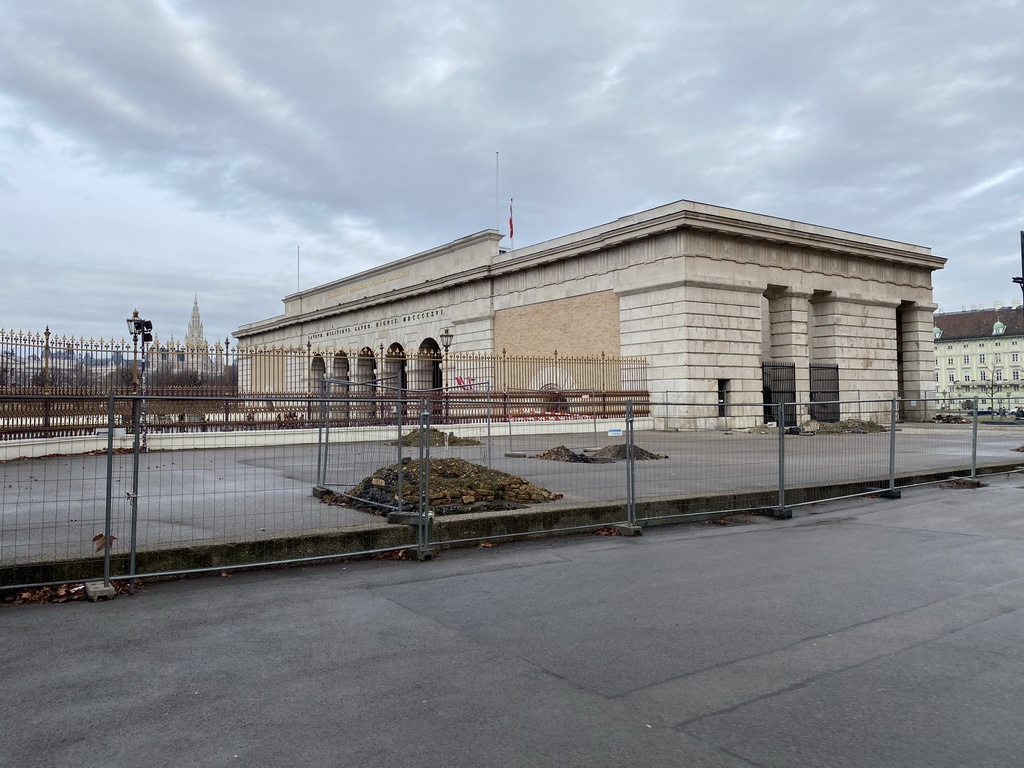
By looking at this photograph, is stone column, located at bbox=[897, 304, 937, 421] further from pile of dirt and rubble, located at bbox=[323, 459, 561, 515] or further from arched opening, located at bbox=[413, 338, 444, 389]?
pile of dirt and rubble, located at bbox=[323, 459, 561, 515]

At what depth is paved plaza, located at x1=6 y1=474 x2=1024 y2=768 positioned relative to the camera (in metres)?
3.25

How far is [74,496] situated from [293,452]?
7626 mm

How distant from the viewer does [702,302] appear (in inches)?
1105

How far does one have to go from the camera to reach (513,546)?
26.2ft

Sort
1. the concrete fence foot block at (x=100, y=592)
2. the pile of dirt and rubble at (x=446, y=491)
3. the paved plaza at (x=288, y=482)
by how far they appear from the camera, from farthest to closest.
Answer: the pile of dirt and rubble at (x=446, y=491), the paved plaza at (x=288, y=482), the concrete fence foot block at (x=100, y=592)

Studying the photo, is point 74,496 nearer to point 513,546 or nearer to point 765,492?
point 513,546

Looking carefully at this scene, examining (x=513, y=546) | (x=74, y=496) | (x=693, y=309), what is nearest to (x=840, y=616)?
(x=513, y=546)

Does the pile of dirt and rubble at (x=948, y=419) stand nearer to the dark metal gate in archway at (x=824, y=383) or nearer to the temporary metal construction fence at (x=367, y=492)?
the dark metal gate in archway at (x=824, y=383)

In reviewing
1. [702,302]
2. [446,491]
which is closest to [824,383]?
[702,302]

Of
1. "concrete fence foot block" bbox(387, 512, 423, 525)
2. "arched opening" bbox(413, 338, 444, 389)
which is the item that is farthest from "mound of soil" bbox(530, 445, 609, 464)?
"arched opening" bbox(413, 338, 444, 389)

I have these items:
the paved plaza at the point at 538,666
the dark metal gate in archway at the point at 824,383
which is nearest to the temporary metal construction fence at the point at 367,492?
the paved plaza at the point at 538,666

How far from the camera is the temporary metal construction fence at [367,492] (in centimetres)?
670

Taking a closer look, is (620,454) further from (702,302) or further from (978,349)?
(978,349)

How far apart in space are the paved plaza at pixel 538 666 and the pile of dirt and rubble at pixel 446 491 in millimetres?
1564
